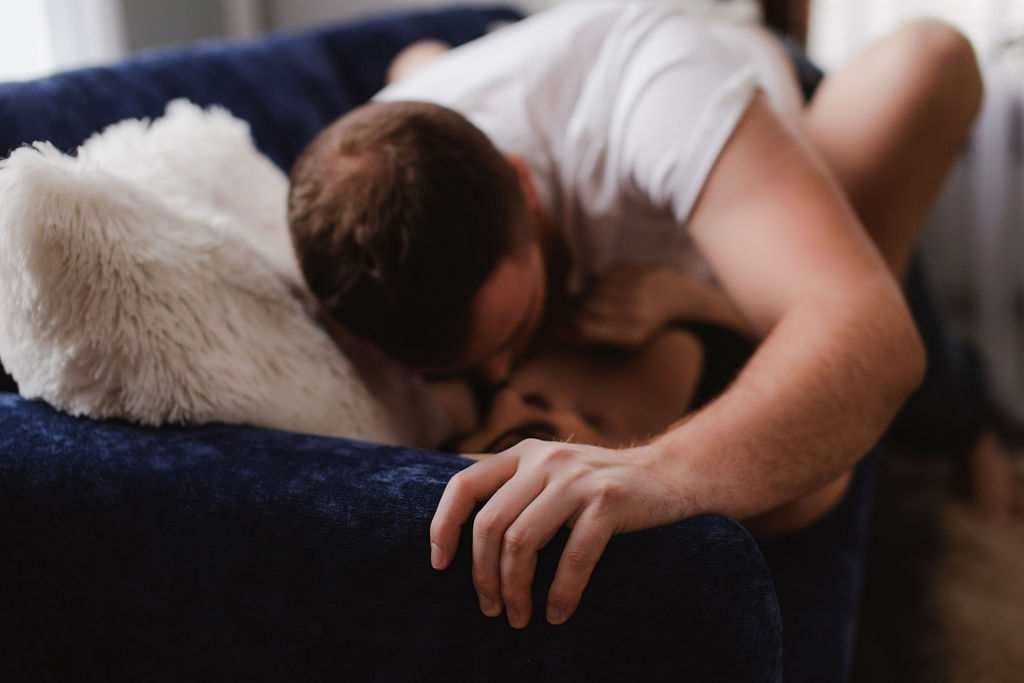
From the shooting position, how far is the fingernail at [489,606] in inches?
16.9

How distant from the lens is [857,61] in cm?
109

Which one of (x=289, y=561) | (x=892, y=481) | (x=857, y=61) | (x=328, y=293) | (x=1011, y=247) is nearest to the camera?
A: (x=289, y=561)

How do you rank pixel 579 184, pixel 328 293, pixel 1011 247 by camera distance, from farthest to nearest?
pixel 1011 247 < pixel 579 184 < pixel 328 293

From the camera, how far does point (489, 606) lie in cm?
43

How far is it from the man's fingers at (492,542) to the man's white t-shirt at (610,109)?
1.46 ft

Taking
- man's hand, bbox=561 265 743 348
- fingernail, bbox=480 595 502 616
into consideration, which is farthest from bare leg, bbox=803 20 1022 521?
fingernail, bbox=480 595 502 616

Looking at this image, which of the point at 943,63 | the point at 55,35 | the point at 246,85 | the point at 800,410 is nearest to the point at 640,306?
the point at 800,410

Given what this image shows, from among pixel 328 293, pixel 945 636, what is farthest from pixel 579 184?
pixel 945 636

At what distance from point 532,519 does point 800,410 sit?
0.84 feet

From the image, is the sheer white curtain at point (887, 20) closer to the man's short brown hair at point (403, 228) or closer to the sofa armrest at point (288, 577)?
the man's short brown hair at point (403, 228)

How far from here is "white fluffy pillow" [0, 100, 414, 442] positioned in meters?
0.51

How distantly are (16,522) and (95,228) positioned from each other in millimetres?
199

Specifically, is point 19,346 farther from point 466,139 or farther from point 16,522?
point 466,139

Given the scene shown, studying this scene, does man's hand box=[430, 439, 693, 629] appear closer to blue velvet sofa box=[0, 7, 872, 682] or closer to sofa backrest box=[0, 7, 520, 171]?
blue velvet sofa box=[0, 7, 872, 682]
